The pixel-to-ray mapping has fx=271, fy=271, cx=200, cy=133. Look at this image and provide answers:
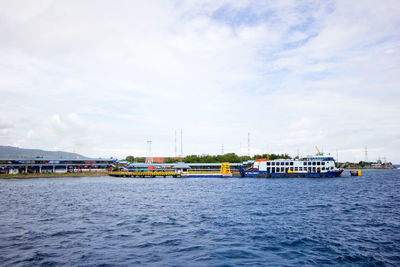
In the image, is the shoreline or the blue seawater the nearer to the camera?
the blue seawater

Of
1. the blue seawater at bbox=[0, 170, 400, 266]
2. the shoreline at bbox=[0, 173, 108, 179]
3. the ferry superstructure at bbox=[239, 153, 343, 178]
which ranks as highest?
the ferry superstructure at bbox=[239, 153, 343, 178]

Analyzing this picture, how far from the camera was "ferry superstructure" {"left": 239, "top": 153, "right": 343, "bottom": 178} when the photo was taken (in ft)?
331

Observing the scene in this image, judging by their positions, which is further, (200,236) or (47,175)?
(47,175)

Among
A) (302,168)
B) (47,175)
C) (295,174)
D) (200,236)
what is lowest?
(47,175)

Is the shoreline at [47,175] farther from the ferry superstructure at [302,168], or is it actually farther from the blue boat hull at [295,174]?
the ferry superstructure at [302,168]

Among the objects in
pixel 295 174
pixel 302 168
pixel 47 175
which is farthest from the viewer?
pixel 47 175

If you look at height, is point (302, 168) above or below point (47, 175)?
above

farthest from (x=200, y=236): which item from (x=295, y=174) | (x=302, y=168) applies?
(x=302, y=168)

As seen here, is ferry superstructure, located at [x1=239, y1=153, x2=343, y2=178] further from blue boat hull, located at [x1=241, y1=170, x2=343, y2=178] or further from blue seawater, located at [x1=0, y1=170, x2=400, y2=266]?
blue seawater, located at [x1=0, y1=170, x2=400, y2=266]

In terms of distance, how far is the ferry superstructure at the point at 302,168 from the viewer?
3969 inches

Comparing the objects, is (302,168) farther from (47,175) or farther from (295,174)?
(47,175)

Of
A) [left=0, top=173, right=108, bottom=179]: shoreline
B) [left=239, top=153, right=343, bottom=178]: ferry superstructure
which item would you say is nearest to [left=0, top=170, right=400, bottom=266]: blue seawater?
[left=239, top=153, right=343, bottom=178]: ferry superstructure

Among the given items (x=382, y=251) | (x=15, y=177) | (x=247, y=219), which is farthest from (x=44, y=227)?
(x=15, y=177)

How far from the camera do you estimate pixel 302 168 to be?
102188 mm
